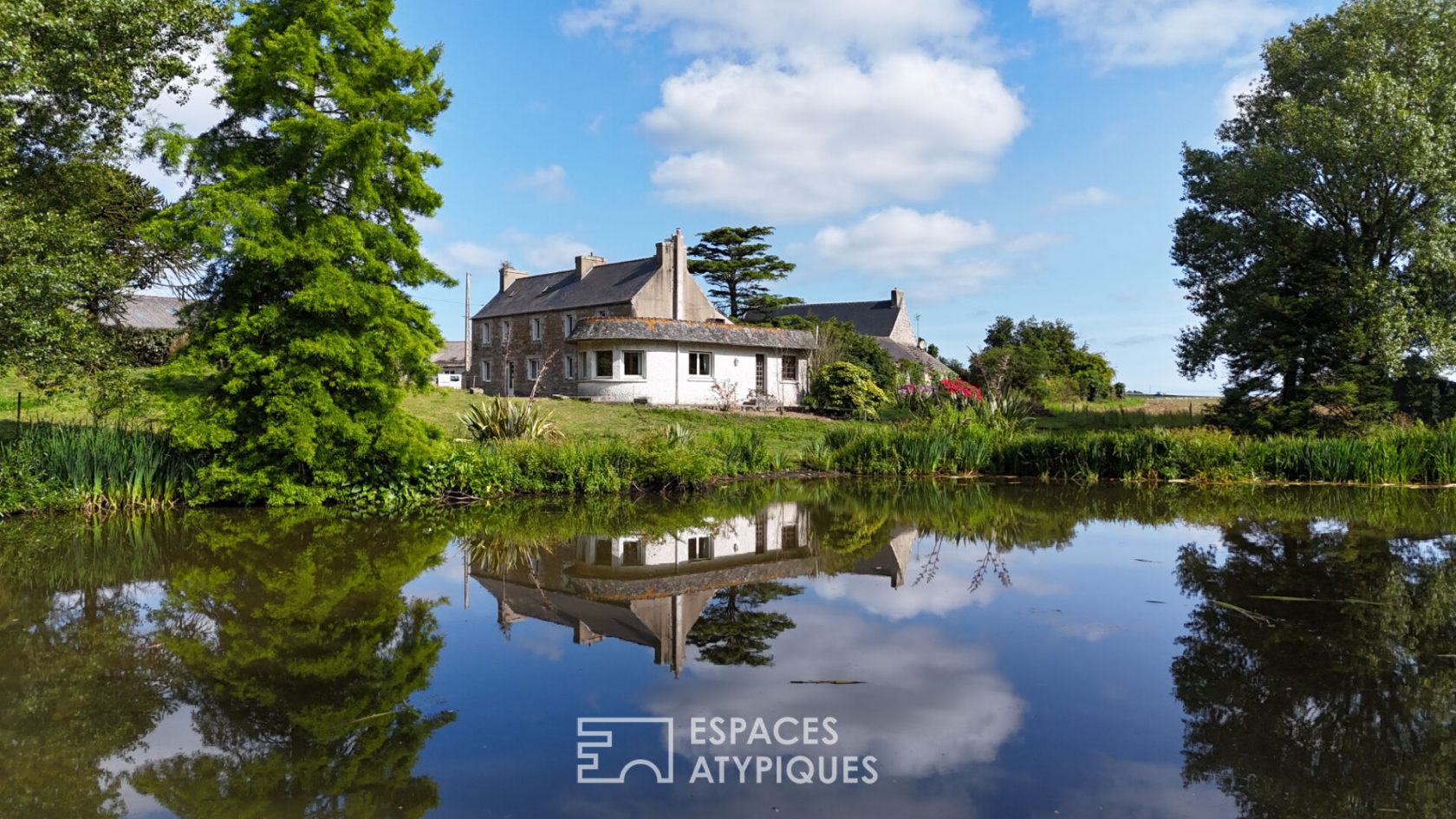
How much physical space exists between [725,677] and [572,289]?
36.7 meters

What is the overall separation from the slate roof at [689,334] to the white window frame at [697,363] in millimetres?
620

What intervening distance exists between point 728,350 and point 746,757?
28072mm

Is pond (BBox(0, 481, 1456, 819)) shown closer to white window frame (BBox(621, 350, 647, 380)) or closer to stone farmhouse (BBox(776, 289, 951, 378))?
white window frame (BBox(621, 350, 647, 380))

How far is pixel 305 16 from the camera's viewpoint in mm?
12781

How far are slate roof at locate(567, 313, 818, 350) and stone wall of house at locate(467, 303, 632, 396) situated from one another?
519 centimetres

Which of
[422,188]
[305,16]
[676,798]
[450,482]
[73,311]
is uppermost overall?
[305,16]

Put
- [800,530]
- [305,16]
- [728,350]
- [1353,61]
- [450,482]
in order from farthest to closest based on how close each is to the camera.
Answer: [728,350] < [1353,61] < [450,482] < [305,16] < [800,530]

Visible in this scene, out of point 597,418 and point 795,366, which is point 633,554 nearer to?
point 597,418

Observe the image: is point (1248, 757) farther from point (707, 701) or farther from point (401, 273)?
point (401, 273)

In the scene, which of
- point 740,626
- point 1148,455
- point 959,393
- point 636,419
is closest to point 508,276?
point 636,419

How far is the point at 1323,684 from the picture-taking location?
525cm

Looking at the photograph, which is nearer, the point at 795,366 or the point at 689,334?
the point at 689,334

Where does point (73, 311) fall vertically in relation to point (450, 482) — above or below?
above

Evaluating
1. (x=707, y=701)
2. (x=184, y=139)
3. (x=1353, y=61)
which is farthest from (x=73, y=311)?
(x=1353, y=61)
